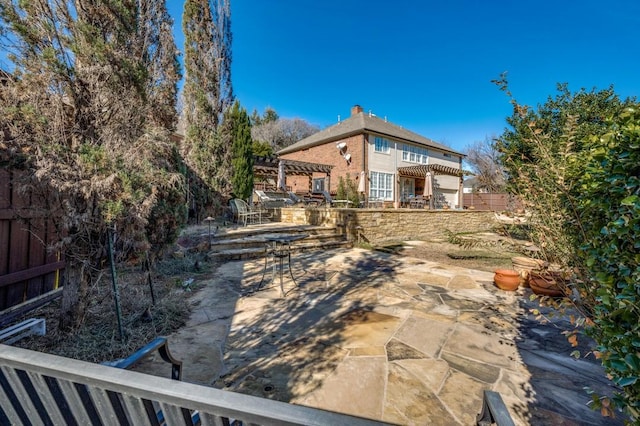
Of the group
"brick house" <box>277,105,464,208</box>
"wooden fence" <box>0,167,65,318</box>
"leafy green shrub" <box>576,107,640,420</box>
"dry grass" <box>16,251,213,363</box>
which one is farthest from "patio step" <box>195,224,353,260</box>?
"brick house" <box>277,105,464,208</box>

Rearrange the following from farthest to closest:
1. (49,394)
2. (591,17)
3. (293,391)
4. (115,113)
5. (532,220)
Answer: (591,17)
(532,220)
(115,113)
(293,391)
(49,394)

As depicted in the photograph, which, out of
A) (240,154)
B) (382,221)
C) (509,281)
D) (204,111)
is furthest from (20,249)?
(204,111)

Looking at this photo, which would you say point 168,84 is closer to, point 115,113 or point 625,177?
point 115,113

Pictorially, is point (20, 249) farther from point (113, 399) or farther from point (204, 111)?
point (204, 111)

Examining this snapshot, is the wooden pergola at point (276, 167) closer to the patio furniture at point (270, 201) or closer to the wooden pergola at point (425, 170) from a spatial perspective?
the patio furniture at point (270, 201)

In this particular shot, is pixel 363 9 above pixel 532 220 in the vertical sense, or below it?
above

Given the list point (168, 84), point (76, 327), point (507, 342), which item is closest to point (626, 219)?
point (507, 342)

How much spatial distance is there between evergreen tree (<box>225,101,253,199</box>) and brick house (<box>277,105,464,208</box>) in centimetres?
704

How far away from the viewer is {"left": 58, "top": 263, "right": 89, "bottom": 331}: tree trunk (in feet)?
8.74

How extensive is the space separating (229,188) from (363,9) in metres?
10.4

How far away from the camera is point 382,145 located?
18797 mm

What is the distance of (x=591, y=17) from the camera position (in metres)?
10.1

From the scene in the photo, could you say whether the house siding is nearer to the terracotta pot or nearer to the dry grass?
the terracotta pot

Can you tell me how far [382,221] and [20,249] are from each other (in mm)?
8624
